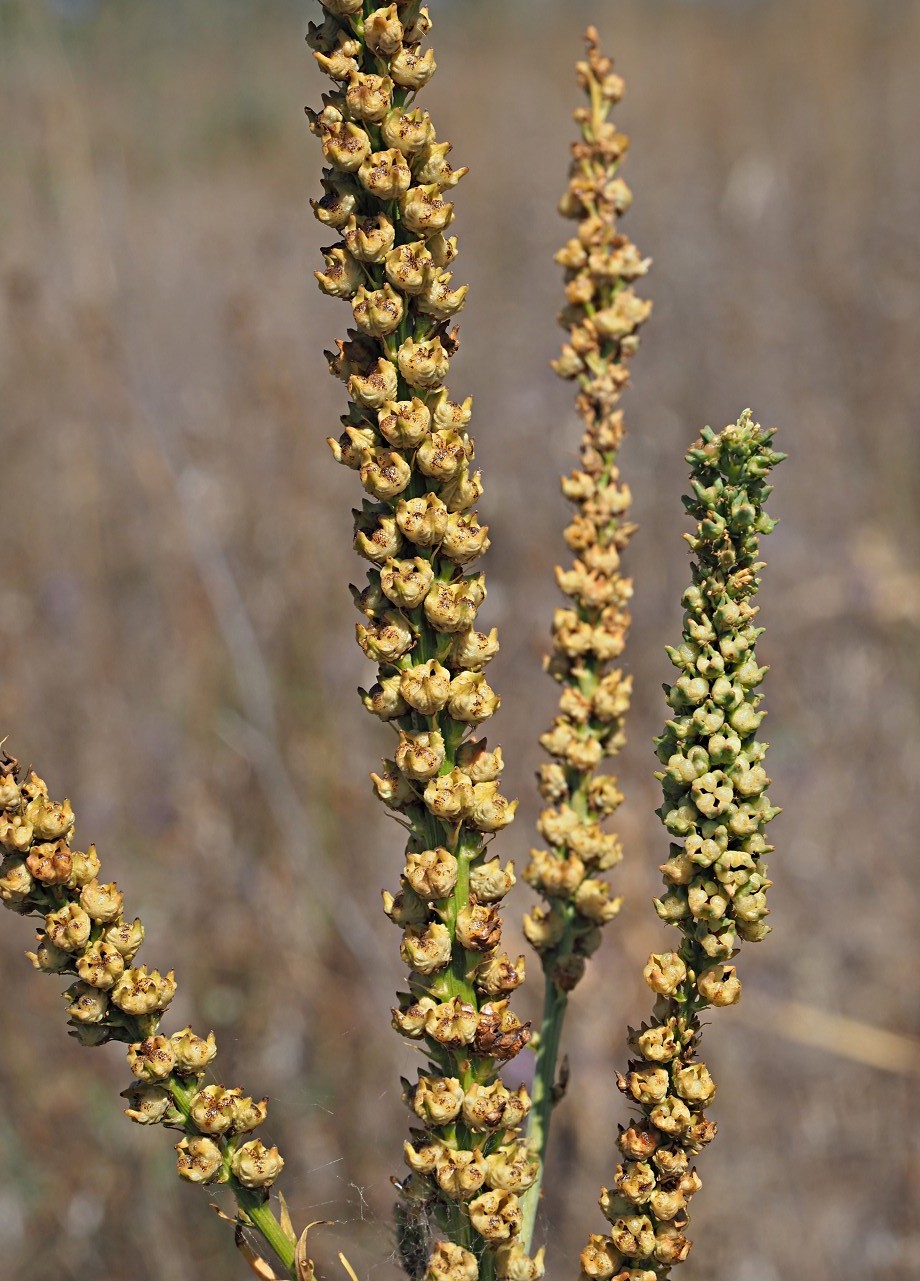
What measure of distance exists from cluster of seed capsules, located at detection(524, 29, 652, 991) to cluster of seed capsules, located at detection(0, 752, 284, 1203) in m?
0.58

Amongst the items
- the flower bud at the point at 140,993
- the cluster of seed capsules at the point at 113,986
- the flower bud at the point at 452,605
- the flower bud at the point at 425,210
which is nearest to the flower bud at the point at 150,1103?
the cluster of seed capsules at the point at 113,986

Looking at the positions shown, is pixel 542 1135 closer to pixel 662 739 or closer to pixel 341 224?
pixel 662 739

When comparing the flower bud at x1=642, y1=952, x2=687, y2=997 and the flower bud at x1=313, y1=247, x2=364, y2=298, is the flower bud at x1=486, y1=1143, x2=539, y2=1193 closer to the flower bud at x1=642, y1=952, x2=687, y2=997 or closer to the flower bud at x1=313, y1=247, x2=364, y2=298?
the flower bud at x1=642, y1=952, x2=687, y2=997

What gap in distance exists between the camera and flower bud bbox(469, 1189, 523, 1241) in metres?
1.38

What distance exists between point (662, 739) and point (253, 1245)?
977 mm

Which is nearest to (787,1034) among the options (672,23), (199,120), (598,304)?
(598,304)

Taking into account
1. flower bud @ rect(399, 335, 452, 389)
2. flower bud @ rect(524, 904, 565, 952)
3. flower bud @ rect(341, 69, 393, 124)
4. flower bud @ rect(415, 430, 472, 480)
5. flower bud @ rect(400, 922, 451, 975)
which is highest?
flower bud @ rect(341, 69, 393, 124)

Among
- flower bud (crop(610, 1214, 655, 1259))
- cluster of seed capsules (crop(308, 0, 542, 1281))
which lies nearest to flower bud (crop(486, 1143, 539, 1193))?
cluster of seed capsules (crop(308, 0, 542, 1281))

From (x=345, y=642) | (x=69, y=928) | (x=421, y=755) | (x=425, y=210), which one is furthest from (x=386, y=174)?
(x=345, y=642)

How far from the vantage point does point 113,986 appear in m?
1.32

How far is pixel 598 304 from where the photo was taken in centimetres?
192

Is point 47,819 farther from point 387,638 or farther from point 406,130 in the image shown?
point 406,130

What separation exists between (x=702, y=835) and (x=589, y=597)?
63 centimetres

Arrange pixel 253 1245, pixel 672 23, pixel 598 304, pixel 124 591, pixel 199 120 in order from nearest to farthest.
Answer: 1. pixel 253 1245
2. pixel 598 304
3. pixel 124 591
4. pixel 199 120
5. pixel 672 23
